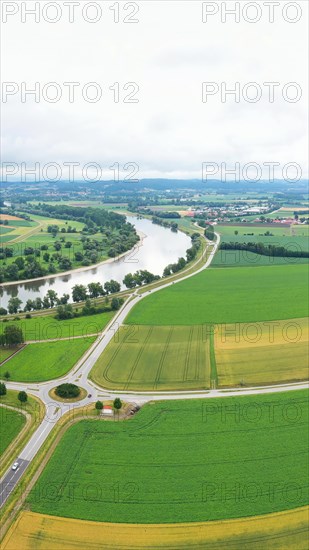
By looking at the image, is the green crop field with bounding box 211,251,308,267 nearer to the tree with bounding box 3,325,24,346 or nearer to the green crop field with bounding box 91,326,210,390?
the green crop field with bounding box 91,326,210,390

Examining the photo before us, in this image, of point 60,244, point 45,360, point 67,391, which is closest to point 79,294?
point 45,360

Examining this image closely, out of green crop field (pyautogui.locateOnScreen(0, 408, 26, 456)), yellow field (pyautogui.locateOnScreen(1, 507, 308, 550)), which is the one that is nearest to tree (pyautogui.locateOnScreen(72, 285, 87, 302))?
green crop field (pyautogui.locateOnScreen(0, 408, 26, 456))

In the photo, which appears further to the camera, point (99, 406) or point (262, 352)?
point (262, 352)

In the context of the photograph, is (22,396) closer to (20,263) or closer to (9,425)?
(9,425)

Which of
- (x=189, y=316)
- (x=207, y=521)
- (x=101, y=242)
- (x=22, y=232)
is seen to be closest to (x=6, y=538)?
(x=207, y=521)

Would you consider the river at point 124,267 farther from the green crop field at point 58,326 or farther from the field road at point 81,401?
the field road at point 81,401

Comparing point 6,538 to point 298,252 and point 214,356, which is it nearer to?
point 214,356
